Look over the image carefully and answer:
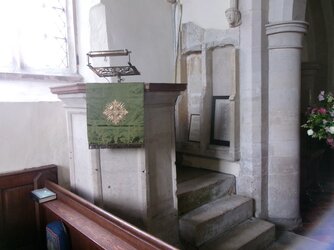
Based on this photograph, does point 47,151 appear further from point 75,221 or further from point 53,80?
point 75,221

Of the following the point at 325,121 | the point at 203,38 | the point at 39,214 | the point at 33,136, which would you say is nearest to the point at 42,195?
the point at 39,214

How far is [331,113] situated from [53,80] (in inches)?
88.6

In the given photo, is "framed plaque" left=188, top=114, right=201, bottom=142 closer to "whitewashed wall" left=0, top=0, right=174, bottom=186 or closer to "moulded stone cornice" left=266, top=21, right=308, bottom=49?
"whitewashed wall" left=0, top=0, right=174, bottom=186

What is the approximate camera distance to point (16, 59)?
236cm

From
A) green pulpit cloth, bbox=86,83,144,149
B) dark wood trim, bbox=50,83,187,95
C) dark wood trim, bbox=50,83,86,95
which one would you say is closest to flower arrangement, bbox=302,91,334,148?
dark wood trim, bbox=50,83,187,95

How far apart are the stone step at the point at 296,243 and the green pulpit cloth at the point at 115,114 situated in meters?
1.83

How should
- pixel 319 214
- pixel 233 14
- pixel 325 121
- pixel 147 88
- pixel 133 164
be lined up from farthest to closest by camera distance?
pixel 319 214, pixel 233 14, pixel 325 121, pixel 133 164, pixel 147 88

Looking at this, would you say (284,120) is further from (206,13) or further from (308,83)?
(308,83)

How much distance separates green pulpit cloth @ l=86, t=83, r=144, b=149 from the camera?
1798 mm

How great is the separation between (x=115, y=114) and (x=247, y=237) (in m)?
1.64

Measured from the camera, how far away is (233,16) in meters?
3.00

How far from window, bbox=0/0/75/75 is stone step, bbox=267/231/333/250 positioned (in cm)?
248

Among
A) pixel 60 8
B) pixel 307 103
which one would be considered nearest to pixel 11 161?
pixel 60 8

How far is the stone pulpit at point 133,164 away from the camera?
1924mm
